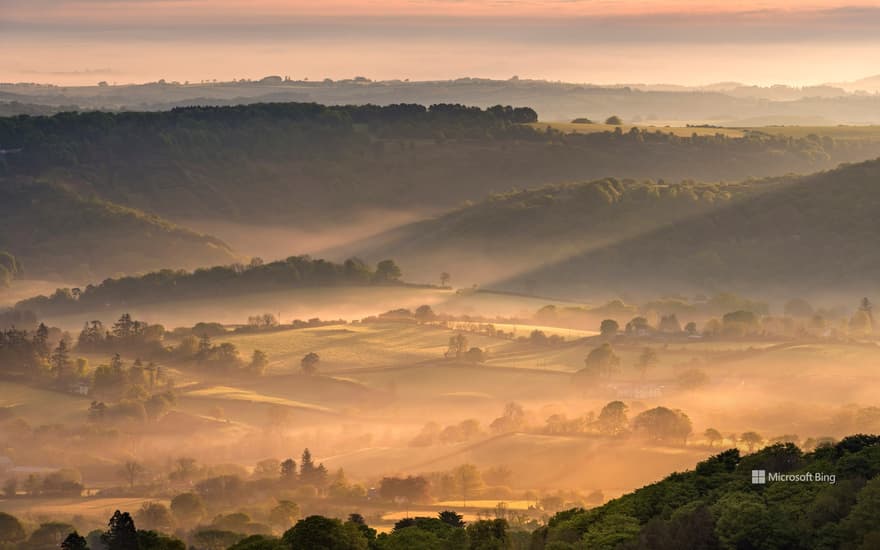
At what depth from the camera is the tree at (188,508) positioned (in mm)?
91556

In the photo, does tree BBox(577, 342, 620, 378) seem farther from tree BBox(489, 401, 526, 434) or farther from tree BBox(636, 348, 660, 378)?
tree BBox(489, 401, 526, 434)

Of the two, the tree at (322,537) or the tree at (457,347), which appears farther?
the tree at (457,347)

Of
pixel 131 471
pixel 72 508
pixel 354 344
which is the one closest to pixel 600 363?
pixel 354 344

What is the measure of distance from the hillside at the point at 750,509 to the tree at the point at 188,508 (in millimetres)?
31041

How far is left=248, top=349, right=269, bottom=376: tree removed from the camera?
146m

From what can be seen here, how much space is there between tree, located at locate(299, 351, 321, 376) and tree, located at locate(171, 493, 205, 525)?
5022 cm

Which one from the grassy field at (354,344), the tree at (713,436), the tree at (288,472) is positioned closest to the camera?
the tree at (288,472)

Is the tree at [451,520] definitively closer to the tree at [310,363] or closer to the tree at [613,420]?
the tree at [613,420]

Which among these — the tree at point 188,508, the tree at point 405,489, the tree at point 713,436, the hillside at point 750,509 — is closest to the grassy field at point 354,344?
the tree at point 713,436

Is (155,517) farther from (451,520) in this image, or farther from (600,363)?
(600,363)

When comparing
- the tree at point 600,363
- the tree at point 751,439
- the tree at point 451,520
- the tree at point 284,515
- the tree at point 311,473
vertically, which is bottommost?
the tree at point 451,520

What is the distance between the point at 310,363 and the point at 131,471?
133 ft

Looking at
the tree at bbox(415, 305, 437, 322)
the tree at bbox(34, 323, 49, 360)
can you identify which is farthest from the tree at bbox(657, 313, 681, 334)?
the tree at bbox(34, 323, 49, 360)

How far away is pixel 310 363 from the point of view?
14812 cm
